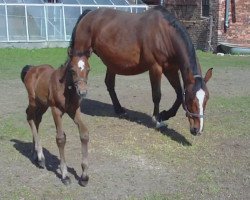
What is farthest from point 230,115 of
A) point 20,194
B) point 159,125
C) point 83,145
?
point 20,194

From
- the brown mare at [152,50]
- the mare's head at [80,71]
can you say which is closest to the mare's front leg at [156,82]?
the brown mare at [152,50]

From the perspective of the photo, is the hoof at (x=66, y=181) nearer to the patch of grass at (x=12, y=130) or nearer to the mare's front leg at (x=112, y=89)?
the patch of grass at (x=12, y=130)

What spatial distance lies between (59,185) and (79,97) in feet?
3.35

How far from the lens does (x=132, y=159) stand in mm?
6844

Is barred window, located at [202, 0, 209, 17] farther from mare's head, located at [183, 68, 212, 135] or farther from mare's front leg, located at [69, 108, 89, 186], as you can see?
mare's front leg, located at [69, 108, 89, 186]

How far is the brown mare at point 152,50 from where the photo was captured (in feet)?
23.6

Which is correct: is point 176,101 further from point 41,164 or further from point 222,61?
A: point 222,61

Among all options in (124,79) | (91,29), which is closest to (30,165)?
(91,29)

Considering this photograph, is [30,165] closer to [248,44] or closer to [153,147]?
[153,147]

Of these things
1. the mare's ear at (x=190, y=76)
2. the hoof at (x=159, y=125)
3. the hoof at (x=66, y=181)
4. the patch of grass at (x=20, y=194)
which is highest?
the mare's ear at (x=190, y=76)

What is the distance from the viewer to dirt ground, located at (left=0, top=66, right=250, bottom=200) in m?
5.68

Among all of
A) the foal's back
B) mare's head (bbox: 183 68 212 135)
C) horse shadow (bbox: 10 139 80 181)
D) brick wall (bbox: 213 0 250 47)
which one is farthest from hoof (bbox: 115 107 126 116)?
brick wall (bbox: 213 0 250 47)

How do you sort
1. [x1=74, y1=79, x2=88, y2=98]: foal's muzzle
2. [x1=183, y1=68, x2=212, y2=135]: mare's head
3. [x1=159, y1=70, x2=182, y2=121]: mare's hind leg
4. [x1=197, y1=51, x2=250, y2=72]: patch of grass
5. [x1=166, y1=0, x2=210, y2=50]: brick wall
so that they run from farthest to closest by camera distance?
[x1=166, y1=0, x2=210, y2=50]: brick wall < [x1=197, y1=51, x2=250, y2=72]: patch of grass < [x1=159, y1=70, x2=182, y2=121]: mare's hind leg < [x1=183, y1=68, x2=212, y2=135]: mare's head < [x1=74, y1=79, x2=88, y2=98]: foal's muzzle

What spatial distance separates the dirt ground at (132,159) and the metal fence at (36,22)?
41.4ft
